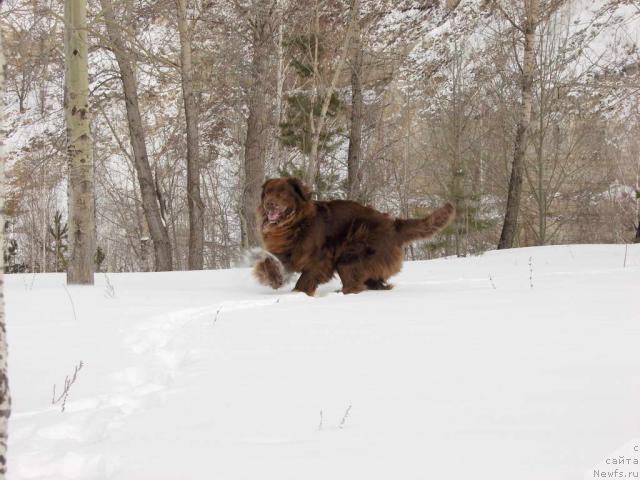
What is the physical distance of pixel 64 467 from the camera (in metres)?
1.49

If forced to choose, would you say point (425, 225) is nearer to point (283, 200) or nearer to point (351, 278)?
point (351, 278)

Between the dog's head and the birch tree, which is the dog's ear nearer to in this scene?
the dog's head

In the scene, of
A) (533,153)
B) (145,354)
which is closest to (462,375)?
(145,354)

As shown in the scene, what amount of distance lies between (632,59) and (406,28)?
6221 mm

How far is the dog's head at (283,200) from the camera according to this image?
203 inches

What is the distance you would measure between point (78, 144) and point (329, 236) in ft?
9.92

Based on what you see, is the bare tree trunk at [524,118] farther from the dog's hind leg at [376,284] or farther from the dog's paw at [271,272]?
the dog's paw at [271,272]

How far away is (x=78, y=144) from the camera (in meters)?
5.65

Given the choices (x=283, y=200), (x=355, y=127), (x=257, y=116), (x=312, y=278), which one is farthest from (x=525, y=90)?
(x=312, y=278)

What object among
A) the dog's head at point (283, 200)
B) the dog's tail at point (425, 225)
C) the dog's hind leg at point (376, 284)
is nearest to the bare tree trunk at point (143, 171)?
the dog's head at point (283, 200)

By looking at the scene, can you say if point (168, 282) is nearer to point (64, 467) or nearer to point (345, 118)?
point (64, 467)

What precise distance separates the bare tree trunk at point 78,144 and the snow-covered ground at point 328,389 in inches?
73.0

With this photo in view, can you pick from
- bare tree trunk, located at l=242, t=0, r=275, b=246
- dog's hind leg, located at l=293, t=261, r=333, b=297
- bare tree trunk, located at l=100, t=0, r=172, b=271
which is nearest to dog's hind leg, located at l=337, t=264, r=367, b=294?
dog's hind leg, located at l=293, t=261, r=333, b=297

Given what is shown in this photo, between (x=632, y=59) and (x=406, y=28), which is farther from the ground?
(x=406, y=28)
